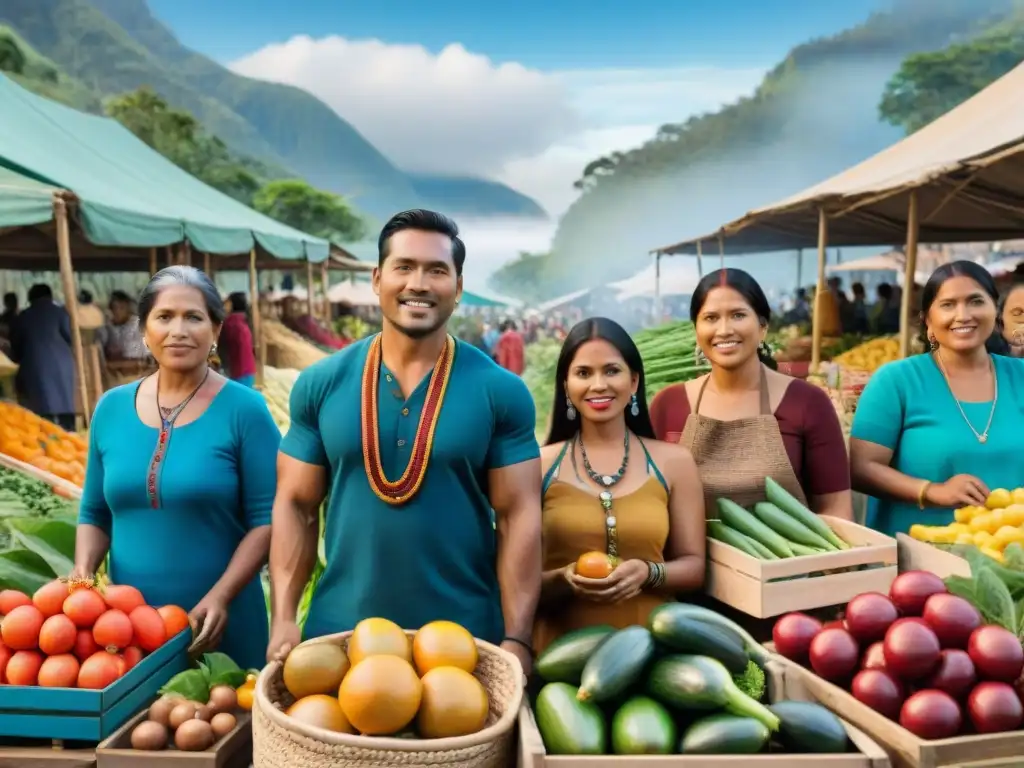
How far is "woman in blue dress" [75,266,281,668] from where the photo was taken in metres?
2.59

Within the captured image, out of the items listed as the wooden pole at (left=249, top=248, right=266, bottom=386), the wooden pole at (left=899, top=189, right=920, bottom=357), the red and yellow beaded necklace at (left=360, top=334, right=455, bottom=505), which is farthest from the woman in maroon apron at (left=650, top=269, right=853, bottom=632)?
the wooden pole at (left=249, top=248, right=266, bottom=386)

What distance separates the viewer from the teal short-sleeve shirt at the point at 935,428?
10.0ft

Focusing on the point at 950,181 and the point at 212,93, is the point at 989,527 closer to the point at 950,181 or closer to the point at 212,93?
the point at 950,181

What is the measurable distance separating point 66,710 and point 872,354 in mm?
8576

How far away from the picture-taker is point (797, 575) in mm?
2555

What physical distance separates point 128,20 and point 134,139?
498ft

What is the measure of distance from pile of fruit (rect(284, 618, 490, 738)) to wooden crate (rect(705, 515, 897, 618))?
2.79 feet

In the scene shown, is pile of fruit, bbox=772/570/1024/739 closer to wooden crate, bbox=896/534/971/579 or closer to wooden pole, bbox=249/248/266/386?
wooden crate, bbox=896/534/971/579

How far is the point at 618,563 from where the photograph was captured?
241 cm

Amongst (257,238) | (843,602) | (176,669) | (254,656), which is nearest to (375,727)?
(176,669)

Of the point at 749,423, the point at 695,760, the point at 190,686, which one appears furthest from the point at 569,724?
the point at 749,423

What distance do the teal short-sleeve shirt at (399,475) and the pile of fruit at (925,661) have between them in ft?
2.83

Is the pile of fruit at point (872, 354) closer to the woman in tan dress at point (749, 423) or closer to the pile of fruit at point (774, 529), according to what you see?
the woman in tan dress at point (749, 423)

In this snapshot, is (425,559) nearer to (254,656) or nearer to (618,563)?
(618,563)
